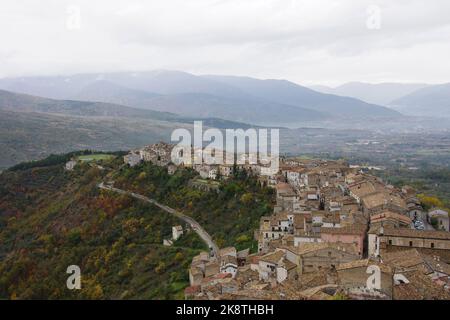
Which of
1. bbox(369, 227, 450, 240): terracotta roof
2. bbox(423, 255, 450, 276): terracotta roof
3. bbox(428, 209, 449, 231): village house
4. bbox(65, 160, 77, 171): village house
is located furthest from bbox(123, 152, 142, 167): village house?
bbox(423, 255, 450, 276): terracotta roof

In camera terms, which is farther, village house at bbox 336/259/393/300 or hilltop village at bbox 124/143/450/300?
hilltop village at bbox 124/143/450/300

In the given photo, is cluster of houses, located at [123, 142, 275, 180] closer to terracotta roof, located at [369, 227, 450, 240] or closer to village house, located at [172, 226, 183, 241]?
village house, located at [172, 226, 183, 241]

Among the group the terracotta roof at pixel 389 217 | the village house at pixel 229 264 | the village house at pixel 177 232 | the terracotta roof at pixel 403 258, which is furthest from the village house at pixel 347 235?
the village house at pixel 177 232

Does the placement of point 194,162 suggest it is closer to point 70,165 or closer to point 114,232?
point 114,232

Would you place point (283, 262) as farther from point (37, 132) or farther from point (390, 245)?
point (37, 132)

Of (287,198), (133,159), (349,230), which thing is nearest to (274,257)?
(349,230)
